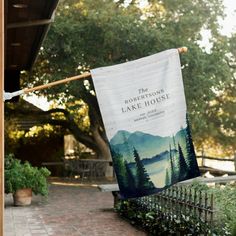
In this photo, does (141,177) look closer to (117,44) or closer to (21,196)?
(21,196)

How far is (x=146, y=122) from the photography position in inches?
191

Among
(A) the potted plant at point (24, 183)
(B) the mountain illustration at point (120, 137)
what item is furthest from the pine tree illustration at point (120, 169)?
(A) the potted plant at point (24, 183)

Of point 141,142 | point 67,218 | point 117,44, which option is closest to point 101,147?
point 117,44

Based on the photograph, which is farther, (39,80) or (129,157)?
(39,80)

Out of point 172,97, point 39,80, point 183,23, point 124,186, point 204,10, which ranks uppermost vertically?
point 204,10

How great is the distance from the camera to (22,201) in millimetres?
10570

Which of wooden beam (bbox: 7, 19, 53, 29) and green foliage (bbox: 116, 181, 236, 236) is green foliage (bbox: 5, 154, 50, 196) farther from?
wooden beam (bbox: 7, 19, 53, 29)

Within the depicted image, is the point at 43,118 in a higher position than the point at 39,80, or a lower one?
lower

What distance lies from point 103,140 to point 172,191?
11.2 meters

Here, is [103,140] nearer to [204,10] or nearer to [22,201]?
[204,10]

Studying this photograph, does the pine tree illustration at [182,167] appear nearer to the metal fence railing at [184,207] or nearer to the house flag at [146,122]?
the house flag at [146,122]

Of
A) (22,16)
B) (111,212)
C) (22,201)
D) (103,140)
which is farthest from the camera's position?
(103,140)

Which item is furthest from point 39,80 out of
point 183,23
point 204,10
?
point 204,10

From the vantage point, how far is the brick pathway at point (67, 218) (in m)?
7.78
